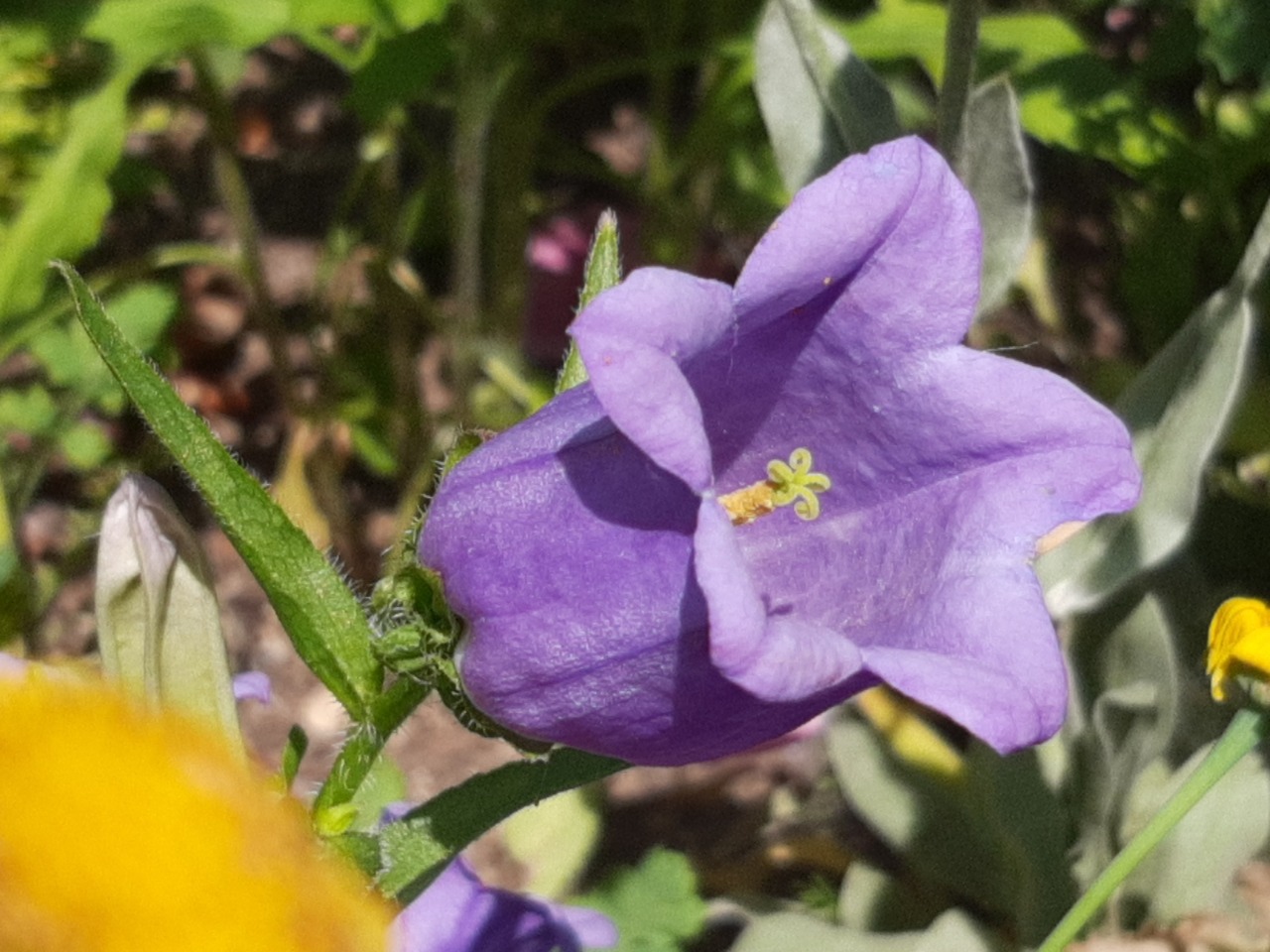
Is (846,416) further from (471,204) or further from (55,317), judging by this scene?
(55,317)

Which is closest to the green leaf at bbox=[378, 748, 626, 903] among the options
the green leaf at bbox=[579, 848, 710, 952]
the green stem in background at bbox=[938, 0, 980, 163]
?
the green leaf at bbox=[579, 848, 710, 952]

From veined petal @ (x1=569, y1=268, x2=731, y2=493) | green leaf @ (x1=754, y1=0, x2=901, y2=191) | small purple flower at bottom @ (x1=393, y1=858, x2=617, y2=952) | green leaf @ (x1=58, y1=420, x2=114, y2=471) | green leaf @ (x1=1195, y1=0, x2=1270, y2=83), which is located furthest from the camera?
green leaf @ (x1=58, y1=420, x2=114, y2=471)

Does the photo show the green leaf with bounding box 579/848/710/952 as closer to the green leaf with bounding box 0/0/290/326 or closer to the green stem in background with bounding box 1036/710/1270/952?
the green stem in background with bounding box 1036/710/1270/952

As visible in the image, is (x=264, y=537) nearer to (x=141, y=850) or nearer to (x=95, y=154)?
(x=141, y=850)

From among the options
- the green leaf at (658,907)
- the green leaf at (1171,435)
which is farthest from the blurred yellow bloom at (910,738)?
the green leaf at (658,907)

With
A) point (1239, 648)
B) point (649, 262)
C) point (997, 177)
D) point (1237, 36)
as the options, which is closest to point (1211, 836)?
point (1239, 648)

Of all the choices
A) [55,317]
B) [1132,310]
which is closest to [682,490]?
[55,317]
